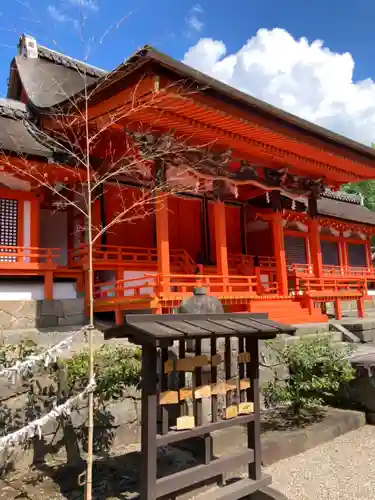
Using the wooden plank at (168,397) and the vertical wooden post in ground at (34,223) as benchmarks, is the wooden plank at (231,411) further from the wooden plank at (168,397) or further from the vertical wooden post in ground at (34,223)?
the vertical wooden post in ground at (34,223)

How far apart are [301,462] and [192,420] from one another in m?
2.43

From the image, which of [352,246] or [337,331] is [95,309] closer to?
[337,331]

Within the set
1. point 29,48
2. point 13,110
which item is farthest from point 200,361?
point 29,48

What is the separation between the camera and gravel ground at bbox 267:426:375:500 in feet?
14.6

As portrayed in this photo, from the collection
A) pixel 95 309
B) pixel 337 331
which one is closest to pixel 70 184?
pixel 95 309

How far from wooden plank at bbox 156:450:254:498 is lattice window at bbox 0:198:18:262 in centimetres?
724

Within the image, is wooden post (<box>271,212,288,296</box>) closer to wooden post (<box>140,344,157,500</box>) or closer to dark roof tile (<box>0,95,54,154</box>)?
dark roof tile (<box>0,95,54,154</box>)

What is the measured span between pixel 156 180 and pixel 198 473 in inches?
262

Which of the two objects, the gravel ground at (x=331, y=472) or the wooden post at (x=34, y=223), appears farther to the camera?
the wooden post at (x=34, y=223)

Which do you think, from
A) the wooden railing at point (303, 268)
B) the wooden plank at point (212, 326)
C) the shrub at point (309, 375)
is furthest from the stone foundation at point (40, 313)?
the wooden railing at point (303, 268)

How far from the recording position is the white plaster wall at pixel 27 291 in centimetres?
915

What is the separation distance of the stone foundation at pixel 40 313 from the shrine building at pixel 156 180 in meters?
0.24

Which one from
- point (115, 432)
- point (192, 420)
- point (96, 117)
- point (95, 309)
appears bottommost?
point (115, 432)

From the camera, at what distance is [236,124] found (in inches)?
361
